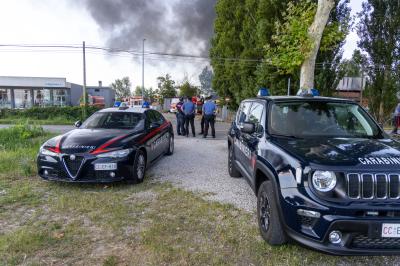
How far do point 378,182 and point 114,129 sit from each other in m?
5.04

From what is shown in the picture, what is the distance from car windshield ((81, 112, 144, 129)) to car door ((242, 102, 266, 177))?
2687mm

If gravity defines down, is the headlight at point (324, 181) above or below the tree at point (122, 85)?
below

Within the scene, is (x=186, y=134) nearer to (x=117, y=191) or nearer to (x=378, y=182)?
(x=117, y=191)

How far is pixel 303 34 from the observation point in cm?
917

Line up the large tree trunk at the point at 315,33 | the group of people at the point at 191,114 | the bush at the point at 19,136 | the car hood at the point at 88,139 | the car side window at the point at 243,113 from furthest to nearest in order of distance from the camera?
the group of people at the point at 191,114 → the bush at the point at 19,136 → the large tree trunk at the point at 315,33 → the car side window at the point at 243,113 → the car hood at the point at 88,139

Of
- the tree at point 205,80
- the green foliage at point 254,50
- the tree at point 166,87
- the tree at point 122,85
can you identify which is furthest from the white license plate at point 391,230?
the tree at point 122,85

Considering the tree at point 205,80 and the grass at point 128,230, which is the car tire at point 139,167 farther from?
the tree at point 205,80

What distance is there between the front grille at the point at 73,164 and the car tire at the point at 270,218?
3.26 metres

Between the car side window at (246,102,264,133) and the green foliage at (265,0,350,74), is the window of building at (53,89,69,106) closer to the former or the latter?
the green foliage at (265,0,350,74)

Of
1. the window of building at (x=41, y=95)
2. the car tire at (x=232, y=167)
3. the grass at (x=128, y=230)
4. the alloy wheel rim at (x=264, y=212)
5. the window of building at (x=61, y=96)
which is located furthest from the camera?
the window of building at (x=61, y=96)

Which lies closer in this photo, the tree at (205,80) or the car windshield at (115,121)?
the car windshield at (115,121)

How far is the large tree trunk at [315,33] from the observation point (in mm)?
9039

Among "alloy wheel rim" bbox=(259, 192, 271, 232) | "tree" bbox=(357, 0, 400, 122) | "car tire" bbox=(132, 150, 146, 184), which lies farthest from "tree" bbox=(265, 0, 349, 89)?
"tree" bbox=(357, 0, 400, 122)

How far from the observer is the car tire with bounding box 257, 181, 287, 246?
3.30m
